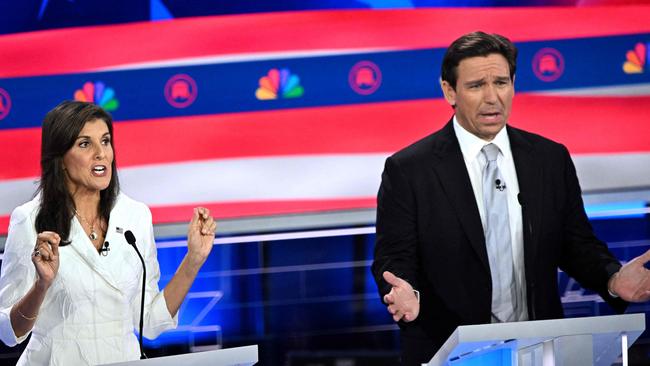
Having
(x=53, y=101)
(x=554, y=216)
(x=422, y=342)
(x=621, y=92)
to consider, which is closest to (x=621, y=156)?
(x=621, y=92)

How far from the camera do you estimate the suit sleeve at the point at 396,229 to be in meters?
3.38

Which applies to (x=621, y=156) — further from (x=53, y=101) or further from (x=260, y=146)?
(x=53, y=101)

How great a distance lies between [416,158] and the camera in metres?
3.55

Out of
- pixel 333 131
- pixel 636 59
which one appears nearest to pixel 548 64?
pixel 636 59

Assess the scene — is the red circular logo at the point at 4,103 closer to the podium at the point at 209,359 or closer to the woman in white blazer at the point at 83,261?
the woman in white blazer at the point at 83,261

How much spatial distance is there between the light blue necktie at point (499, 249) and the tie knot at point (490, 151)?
0.28 ft

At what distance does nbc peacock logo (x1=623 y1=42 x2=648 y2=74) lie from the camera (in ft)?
15.7

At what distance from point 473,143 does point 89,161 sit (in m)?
1.18

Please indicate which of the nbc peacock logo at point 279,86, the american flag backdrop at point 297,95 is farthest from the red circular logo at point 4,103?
the nbc peacock logo at point 279,86

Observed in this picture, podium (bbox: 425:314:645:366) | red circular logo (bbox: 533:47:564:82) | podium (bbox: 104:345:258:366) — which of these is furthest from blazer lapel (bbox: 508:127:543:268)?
red circular logo (bbox: 533:47:564:82)

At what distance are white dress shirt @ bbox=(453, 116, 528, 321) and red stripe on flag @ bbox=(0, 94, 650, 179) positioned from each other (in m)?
1.11

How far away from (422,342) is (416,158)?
22.6 inches

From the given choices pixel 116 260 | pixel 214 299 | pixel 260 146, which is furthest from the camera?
pixel 214 299

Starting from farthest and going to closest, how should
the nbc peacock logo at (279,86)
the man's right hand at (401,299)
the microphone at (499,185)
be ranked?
the nbc peacock logo at (279,86) → the microphone at (499,185) → the man's right hand at (401,299)
